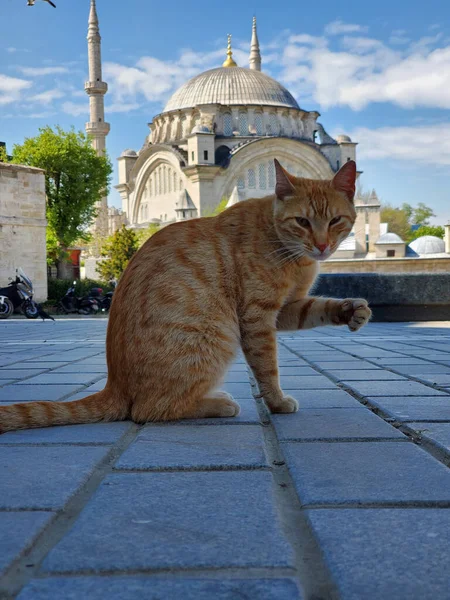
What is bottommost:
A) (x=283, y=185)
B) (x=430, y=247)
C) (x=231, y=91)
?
(x=283, y=185)

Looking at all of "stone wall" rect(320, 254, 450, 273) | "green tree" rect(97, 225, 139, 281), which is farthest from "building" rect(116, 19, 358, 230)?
"stone wall" rect(320, 254, 450, 273)

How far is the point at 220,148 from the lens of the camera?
52281 mm

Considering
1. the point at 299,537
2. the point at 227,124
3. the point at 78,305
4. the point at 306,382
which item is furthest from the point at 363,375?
the point at 227,124

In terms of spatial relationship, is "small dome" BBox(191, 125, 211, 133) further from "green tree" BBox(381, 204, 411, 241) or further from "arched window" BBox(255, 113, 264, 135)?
"green tree" BBox(381, 204, 411, 241)

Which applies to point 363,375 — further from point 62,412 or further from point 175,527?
point 175,527

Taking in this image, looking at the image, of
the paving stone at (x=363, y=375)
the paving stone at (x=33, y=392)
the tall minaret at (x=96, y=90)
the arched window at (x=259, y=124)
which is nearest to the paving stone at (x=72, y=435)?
the paving stone at (x=33, y=392)

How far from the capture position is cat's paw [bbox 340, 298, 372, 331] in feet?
7.70

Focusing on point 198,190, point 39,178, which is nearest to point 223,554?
point 39,178

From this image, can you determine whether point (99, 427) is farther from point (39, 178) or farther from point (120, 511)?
point (39, 178)

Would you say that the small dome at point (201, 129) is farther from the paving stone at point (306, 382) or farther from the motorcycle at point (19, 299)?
the paving stone at point (306, 382)

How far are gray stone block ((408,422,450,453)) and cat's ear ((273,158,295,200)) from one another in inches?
40.9

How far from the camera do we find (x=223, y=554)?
3.39 feet

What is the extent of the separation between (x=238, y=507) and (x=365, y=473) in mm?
388

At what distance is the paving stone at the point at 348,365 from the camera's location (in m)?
3.62
